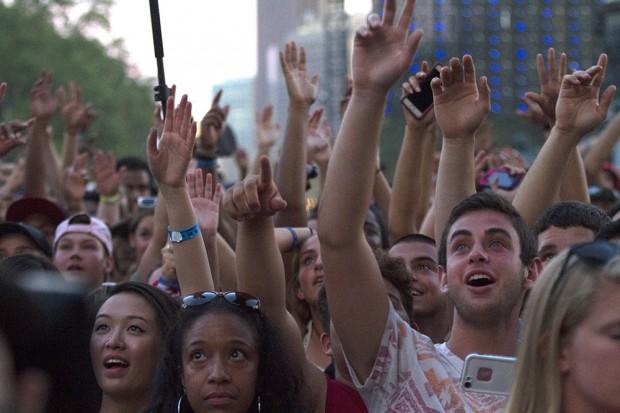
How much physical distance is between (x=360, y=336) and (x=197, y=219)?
132 centimetres

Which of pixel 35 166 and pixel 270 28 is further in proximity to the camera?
pixel 270 28

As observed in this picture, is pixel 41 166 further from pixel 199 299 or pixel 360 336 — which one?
pixel 360 336

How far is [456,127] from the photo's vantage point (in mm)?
4566

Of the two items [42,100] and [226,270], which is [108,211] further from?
[226,270]

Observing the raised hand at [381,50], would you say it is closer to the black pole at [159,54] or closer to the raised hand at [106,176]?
the black pole at [159,54]

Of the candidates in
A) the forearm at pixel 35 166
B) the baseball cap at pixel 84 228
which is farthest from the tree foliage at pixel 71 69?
the baseball cap at pixel 84 228

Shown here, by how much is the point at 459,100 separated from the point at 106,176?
430 centimetres

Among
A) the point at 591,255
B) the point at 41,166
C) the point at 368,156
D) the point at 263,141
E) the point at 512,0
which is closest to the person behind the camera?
the point at 591,255

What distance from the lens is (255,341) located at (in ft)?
12.9

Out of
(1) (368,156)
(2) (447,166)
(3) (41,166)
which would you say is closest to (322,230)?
(1) (368,156)

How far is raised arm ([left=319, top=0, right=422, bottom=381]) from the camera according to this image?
11.6 feet

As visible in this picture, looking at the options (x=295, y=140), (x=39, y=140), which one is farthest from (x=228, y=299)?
(x=39, y=140)

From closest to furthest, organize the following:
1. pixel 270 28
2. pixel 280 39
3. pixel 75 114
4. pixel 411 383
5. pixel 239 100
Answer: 1. pixel 411 383
2. pixel 75 114
3. pixel 280 39
4. pixel 270 28
5. pixel 239 100

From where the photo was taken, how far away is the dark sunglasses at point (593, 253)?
2.60 metres
